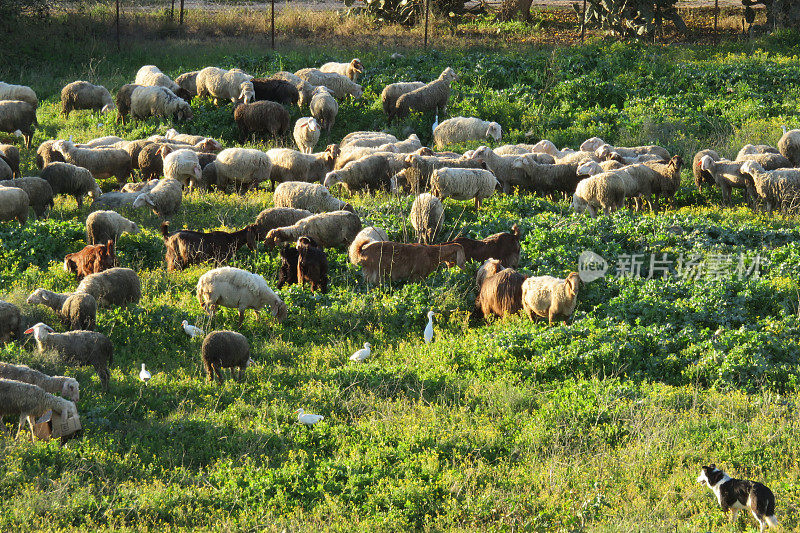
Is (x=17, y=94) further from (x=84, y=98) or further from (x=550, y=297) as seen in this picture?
(x=550, y=297)

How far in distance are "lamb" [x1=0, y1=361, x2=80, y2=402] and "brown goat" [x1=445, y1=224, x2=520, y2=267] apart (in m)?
6.06

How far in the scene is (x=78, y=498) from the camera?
24.0ft

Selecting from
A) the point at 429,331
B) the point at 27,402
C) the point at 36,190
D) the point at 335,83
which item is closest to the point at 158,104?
the point at 335,83

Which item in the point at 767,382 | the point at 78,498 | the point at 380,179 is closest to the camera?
the point at 78,498

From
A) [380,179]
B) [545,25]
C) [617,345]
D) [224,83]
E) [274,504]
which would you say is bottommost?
[274,504]

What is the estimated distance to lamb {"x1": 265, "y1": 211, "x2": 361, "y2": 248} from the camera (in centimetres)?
1284

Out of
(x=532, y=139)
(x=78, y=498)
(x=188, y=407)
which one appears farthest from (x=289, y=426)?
(x=532, y=139)

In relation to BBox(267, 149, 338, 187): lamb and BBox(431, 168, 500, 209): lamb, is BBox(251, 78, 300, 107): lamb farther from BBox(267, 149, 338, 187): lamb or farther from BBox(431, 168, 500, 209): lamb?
BBox(431, 168, 500, 209): lamb

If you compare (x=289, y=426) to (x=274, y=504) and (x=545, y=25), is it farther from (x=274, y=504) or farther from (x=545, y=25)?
(x=545, y=25)

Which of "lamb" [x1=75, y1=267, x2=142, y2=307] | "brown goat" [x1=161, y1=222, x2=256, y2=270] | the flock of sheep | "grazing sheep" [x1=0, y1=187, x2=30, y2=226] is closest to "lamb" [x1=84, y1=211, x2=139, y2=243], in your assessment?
the flock of sheep

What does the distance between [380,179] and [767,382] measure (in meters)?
8.30

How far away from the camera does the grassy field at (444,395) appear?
7.51m

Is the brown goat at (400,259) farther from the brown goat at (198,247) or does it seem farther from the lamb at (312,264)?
the brown goat at (198,247)

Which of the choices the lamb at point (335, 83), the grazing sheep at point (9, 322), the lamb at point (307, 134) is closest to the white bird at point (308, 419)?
the grazing sheep at point (9, 322)
